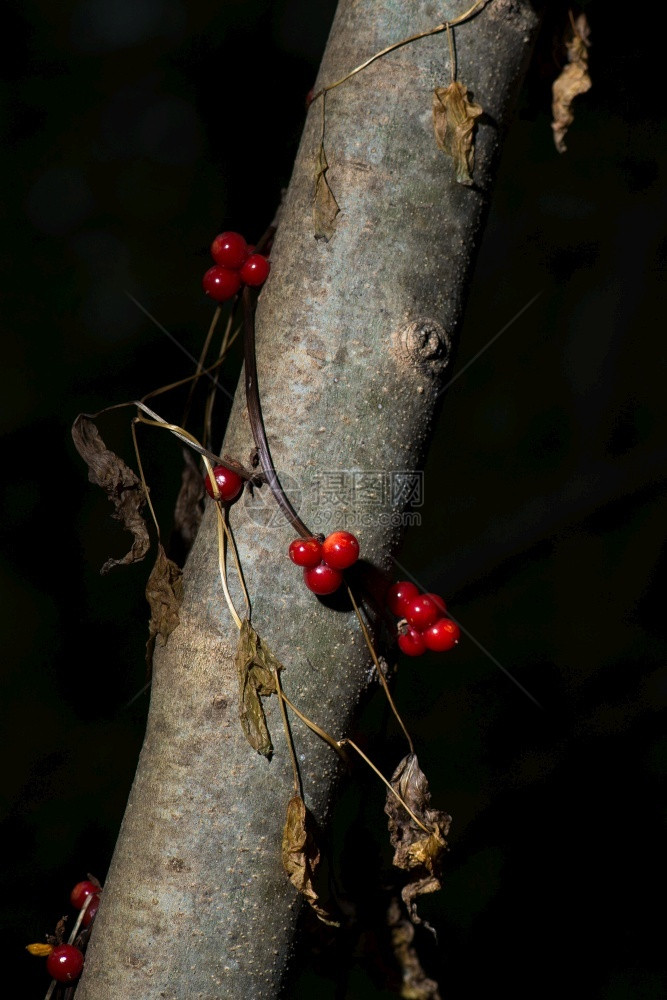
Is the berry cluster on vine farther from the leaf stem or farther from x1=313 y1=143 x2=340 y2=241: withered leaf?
x1=313 y1=143 x2=340 y2=241: withered leaf

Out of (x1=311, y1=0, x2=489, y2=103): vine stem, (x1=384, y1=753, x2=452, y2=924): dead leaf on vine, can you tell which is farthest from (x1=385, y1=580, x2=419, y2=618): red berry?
(x1=311, y1=0, x2=489, y2=103): vine stem

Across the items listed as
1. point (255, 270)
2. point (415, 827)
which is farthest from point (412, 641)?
point (255, 270)

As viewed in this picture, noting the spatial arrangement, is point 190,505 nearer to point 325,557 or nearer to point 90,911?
point 325,557

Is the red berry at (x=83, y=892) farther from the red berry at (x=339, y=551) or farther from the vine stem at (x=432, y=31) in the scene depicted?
the vine stem at (x=432, y=31)

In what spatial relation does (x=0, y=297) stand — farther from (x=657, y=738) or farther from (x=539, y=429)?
(x=657, y=738)

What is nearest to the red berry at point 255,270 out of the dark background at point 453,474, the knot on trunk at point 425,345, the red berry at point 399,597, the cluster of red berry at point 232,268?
the cluster of red berry at point 232,268

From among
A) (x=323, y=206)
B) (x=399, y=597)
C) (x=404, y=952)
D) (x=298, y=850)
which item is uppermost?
(x=323, y=206)
